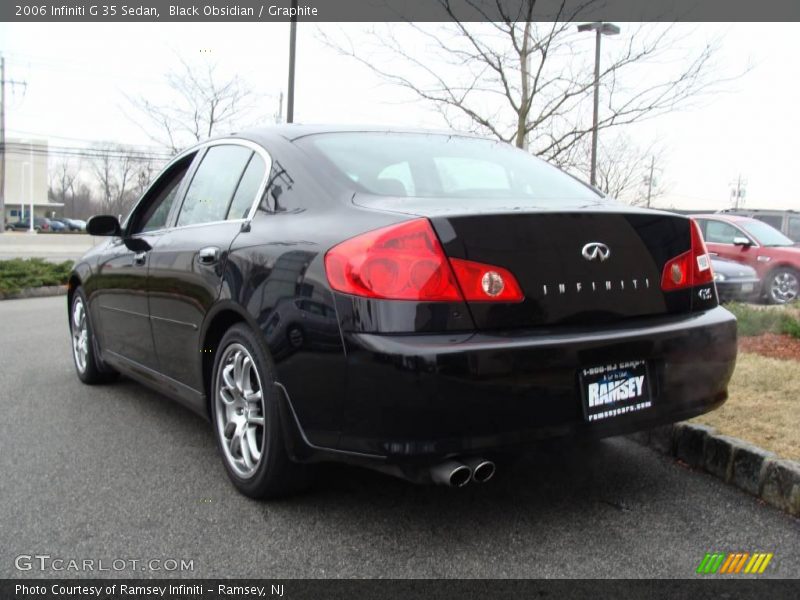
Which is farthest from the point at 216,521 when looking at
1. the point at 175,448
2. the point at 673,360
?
the point at 673,360

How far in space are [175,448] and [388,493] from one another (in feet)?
4.37

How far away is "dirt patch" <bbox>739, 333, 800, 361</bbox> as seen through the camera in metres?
5.37

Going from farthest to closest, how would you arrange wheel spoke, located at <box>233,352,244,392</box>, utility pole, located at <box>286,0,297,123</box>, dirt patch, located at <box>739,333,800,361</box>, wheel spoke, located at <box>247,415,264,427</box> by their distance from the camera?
1. utility pole, located at <box>286,0,297,123</box>
2. dirt patch, located at <box>739,333,800,361</box>
3. wheel spoke, located at <box>233,352,244,392</box>
4. wheel spoke, located at <box>247,415,264,427</box>

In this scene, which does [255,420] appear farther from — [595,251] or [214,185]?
[595,251]

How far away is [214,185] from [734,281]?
28.1 feet

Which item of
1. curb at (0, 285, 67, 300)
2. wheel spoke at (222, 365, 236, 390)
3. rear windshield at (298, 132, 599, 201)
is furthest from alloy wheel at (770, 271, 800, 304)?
curb at (0, 285, 67, 300)

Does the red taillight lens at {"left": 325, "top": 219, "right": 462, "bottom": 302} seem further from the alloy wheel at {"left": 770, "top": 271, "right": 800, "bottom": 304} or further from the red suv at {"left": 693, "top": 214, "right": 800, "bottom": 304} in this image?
the alloy wheel at {"left": 770, "top": 271, "right": 800, "bottom": 304}

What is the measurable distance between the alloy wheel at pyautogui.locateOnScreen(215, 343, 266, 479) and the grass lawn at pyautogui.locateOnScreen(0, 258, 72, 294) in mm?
11245

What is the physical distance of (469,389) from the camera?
233cm

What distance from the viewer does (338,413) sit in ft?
8.14

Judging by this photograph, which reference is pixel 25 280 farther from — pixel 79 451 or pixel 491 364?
pixel 491 364

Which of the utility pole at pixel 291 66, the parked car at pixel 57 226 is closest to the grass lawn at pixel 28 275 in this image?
the utility pole at pixel 291 66

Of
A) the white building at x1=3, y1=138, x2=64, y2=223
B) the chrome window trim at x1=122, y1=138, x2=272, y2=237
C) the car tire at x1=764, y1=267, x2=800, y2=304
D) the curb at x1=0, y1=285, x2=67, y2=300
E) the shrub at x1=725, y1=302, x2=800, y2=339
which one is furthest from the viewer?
the white building at x1=3, y1=138, x2=64, y2=223

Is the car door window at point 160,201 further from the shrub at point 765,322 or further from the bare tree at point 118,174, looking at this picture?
the bare tree at point 118,174
